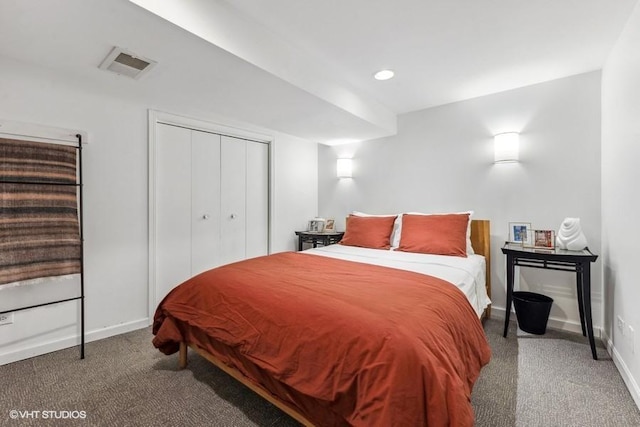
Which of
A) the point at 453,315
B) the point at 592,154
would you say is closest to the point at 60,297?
the point at 453,315

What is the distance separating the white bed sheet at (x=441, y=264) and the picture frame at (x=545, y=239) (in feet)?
1.49

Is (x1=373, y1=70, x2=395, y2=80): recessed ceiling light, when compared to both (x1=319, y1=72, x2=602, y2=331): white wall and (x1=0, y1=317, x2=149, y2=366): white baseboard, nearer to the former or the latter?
(x1=319, y1=72, x2=602, y2=331): white wall

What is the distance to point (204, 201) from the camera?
3266 millimetres

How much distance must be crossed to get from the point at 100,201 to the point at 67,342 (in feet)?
3.72

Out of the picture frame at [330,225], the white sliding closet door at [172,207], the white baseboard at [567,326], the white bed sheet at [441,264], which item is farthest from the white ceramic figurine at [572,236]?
the white sliding closet door at [172,207]

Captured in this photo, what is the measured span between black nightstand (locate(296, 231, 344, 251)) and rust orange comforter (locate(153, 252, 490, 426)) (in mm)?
1793

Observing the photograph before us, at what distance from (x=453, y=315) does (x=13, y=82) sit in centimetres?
322

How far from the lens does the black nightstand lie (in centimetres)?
385

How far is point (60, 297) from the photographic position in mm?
2336

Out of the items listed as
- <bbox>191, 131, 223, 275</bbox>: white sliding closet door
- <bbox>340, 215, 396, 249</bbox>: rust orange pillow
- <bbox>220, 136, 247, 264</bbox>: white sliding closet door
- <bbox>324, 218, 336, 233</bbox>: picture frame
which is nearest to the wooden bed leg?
<bbox>191, 131, 223, 275</bbox>: white sliding closet door

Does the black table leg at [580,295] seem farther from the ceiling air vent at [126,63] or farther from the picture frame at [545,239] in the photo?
the ceiling air vent at [126,63]

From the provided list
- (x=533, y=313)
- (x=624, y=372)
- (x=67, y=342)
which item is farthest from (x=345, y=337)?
(x=67, y=342)

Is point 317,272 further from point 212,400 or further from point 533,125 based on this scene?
point 533,125

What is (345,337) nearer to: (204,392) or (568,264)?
(204,392)
